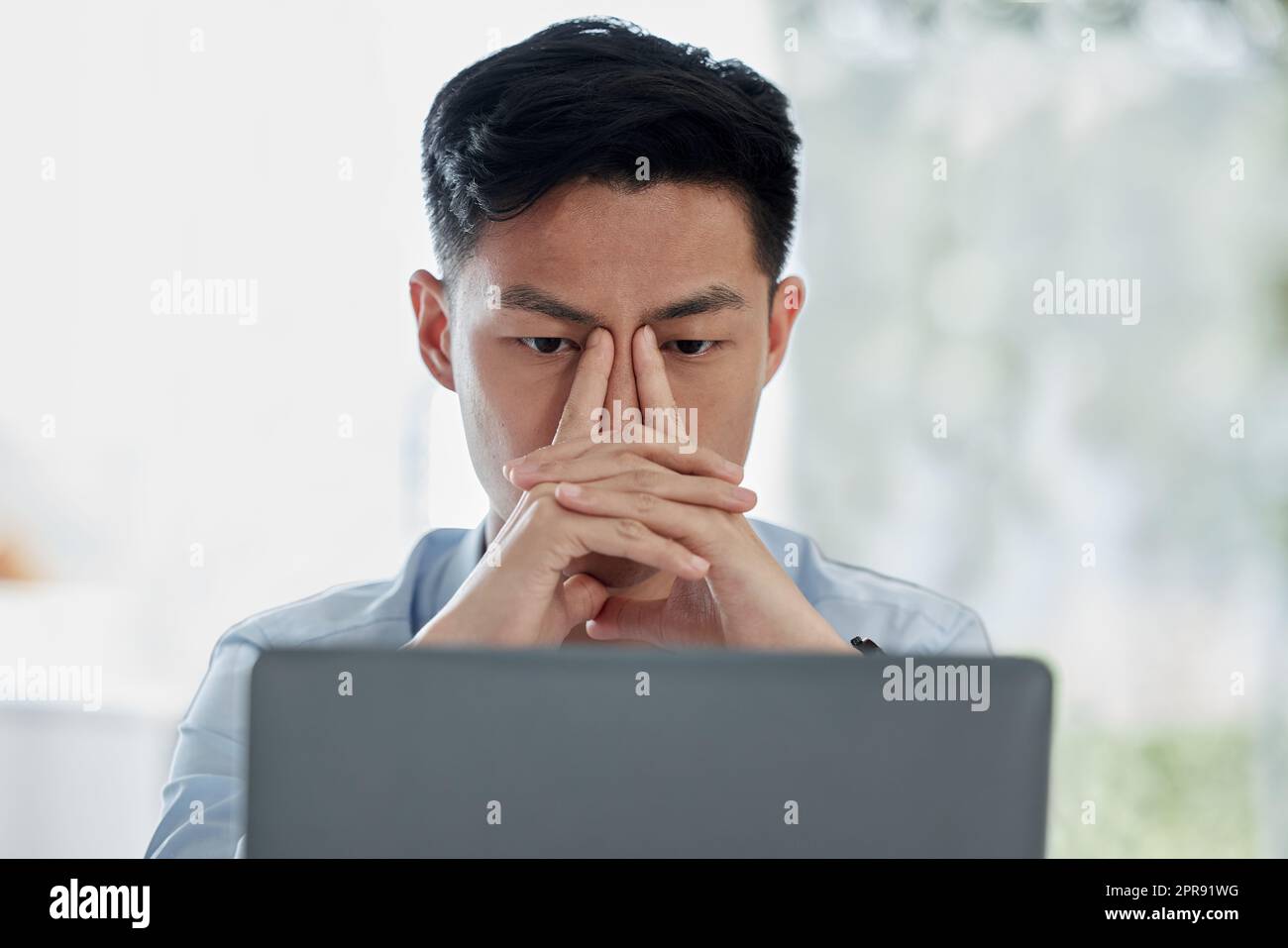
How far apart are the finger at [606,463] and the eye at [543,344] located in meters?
0.18

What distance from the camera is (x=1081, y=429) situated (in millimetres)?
3295

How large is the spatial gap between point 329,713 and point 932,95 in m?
3.01

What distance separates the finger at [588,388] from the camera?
132 centimetres

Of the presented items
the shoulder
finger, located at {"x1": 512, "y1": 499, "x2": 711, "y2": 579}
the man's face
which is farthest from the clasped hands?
the shoulder

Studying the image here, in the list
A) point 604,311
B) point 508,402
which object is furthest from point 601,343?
point 508,402

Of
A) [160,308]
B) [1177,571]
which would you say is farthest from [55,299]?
[1177,571]

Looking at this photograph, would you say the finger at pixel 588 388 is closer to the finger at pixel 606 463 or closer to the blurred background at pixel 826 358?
the finger at pixel 606 463

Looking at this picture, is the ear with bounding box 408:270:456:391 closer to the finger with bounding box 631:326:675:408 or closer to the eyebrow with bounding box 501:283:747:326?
the eyebrow with bounding box 501:283:747:326

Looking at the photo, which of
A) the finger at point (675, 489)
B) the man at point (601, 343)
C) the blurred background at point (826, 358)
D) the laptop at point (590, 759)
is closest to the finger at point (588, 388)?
the man at point (601, 343)

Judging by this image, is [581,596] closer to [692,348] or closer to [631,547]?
[631,547]

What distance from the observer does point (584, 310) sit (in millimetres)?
1363

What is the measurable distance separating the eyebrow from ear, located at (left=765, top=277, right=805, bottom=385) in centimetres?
20

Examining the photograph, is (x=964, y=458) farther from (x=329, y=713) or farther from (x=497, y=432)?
(x=329, y=713)

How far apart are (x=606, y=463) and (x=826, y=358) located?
217cm
